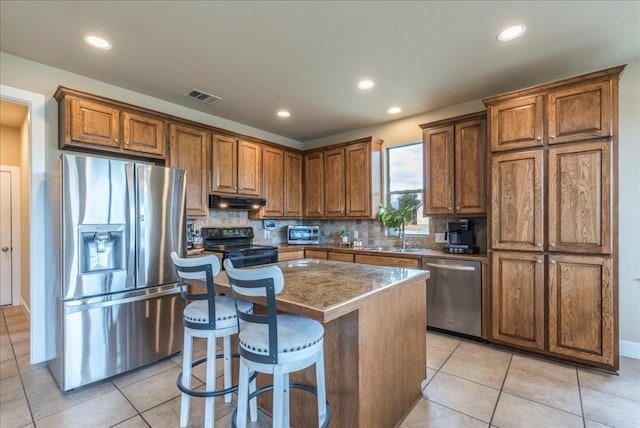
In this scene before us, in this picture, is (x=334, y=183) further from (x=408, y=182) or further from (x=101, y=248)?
(x=101, y=248)

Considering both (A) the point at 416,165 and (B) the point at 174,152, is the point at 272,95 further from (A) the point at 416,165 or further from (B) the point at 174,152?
(A) the point at 416,165

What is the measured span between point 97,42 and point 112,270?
1.84m

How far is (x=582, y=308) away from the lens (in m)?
2.57

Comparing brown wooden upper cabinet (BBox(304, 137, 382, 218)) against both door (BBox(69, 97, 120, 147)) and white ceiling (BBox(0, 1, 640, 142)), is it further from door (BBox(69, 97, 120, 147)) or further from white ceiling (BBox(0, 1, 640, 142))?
door (BBox(69, 97, 120, 147))

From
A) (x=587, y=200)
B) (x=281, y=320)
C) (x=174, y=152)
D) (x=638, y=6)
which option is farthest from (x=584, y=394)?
(x=174, y=152)

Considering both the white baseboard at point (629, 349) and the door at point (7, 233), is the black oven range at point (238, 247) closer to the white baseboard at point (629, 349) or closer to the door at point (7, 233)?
the door at point (7, 233)

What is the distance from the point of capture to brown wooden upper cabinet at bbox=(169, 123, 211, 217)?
11.4ft

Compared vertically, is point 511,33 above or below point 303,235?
above

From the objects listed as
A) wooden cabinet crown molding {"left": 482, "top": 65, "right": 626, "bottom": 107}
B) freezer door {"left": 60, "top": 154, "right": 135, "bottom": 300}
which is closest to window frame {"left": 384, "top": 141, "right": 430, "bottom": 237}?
wooden cabinet crown molding {"left": 482, "top": 65, "right": 626, "bottom": 107}

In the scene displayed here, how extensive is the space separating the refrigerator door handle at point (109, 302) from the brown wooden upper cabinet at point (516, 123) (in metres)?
3.46

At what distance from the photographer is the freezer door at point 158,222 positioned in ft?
8.74

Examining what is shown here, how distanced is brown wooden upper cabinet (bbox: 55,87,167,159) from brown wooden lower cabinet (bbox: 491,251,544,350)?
12.4 feet

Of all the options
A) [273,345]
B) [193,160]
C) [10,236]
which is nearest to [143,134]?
[193,160]

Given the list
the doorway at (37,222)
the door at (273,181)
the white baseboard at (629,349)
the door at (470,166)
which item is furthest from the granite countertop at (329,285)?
the white baseboard at (629,349)
